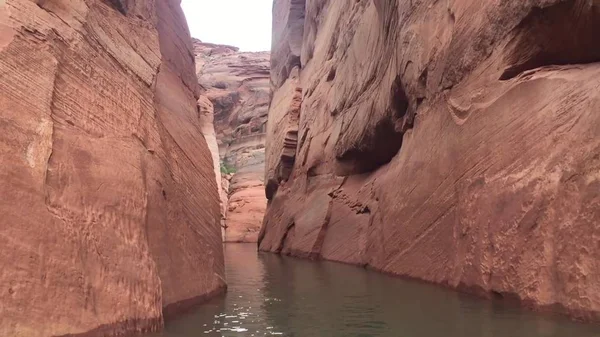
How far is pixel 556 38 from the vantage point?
583cm

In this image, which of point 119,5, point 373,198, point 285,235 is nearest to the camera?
point 119,5

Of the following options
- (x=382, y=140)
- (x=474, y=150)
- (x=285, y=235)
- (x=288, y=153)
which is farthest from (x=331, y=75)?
(x=474, y=150)

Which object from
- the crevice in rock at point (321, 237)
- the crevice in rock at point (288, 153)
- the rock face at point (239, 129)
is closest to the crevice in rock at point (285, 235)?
the crevice in rock at point (321, 237)

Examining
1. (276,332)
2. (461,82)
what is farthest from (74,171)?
(461,82)

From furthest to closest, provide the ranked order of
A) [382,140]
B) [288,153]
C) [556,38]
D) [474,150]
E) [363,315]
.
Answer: [288,153]
[382,140]
[474,150]
[556,38]
[363,315]

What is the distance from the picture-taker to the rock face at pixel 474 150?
4730 millimetres

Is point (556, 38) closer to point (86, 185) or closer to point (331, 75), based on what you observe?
point (86, 185)

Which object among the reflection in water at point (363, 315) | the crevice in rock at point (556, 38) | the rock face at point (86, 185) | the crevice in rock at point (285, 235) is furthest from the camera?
the crevice in rock at point (285, 235)

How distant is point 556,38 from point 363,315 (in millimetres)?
4003

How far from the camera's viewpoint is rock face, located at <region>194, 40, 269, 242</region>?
101ft

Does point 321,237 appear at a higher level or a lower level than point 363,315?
higher

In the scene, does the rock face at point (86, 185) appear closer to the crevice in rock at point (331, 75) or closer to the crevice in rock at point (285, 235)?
the crevice in rock at point (331, 75)

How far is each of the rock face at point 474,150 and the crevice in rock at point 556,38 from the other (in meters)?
0.01

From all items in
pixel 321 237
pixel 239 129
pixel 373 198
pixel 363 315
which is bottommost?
pixel 363 315
